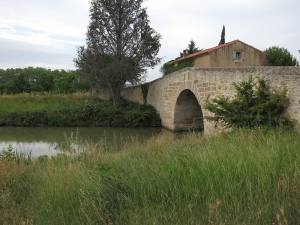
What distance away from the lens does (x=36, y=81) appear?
53531mm

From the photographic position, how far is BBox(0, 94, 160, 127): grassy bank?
2700 centimetres

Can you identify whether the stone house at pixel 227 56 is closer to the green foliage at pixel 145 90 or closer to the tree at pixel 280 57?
the tree at pixel 280 57

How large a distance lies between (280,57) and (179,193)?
36417 millimetres

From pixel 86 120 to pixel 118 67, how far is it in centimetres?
403

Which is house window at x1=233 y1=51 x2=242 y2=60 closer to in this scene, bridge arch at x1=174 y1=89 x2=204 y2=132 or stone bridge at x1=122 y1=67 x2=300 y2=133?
stone bridge at x1=122 y1=67 x2=300 y2=133

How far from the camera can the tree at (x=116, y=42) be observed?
28312 mm

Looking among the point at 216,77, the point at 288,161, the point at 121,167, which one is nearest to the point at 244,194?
the point at 288,161

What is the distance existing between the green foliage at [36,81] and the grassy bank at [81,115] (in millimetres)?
14896

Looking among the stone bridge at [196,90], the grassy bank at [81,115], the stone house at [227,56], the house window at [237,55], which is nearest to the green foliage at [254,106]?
the stone bridge at [196,90]

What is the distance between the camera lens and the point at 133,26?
28.9m

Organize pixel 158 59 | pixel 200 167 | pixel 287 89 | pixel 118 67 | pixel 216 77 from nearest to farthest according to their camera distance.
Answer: pixel 200 167 < pixel 287 89 < pixel 216 77 < pixel 118 67 < pixel 158 59

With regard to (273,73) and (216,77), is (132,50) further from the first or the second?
(273,73)

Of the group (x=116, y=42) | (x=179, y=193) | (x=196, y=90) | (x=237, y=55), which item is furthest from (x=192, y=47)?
(x=179, y=193)

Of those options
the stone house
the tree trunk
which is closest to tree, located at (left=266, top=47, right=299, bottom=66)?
the stone house
